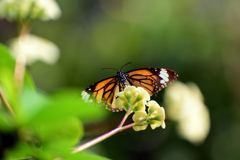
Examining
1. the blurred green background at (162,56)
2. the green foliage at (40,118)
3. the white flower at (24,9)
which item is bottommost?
the blurred green background at (162,56)

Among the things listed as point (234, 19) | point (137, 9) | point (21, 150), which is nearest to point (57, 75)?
point (137, 9)

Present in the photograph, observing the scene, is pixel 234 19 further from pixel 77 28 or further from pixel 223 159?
pixel 77 28

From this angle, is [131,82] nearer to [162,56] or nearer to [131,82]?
[131,82]

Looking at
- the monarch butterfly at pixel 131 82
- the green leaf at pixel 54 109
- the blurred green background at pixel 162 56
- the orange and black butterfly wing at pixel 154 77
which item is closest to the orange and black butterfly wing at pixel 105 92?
the monarch butterfly at pixel 131 82

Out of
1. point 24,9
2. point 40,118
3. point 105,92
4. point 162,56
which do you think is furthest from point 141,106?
point 162,56

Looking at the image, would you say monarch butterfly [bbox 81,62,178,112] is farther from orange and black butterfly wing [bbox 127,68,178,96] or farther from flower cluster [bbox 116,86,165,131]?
flower cluster [bbox 116,86,165,131]

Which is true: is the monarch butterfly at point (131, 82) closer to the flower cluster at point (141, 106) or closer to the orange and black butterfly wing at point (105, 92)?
the orange and black butterfly wing at point (105, 92)
